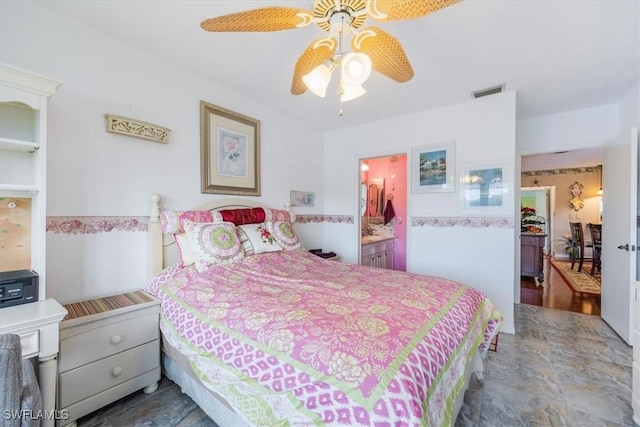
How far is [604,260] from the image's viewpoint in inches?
115

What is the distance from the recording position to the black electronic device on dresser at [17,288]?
123cm

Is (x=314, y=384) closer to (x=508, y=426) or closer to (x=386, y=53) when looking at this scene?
(x=508, y=426)

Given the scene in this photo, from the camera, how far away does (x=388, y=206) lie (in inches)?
192

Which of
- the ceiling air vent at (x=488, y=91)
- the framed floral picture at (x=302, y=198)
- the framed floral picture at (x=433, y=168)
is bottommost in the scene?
the framed floral picture at (x=302, y=198)

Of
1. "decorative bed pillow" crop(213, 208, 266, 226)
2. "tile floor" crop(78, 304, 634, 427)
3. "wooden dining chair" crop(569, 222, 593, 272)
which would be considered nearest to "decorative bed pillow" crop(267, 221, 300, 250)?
"decorative bed pillow" crop(213, 208, 266, 226)

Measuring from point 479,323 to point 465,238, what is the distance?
1.48m

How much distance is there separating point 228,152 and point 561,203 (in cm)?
828

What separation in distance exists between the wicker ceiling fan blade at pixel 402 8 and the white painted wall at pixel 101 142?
1796 millimetres

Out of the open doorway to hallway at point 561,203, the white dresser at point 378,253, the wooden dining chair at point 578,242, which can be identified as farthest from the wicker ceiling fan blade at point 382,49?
the wooden dining chair at point 578,242

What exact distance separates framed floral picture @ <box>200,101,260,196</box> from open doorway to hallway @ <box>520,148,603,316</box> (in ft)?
14.5

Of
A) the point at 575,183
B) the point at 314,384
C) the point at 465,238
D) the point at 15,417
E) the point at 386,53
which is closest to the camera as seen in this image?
the point at 15,417

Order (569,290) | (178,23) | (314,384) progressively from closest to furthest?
(314,384) → (178,23) → (569,290)

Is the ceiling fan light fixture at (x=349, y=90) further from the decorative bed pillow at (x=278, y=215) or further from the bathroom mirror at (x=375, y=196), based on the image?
the bathroom mirror at (x=375, y=196)

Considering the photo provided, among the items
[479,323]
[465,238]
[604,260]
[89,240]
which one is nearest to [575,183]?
[604,260]
